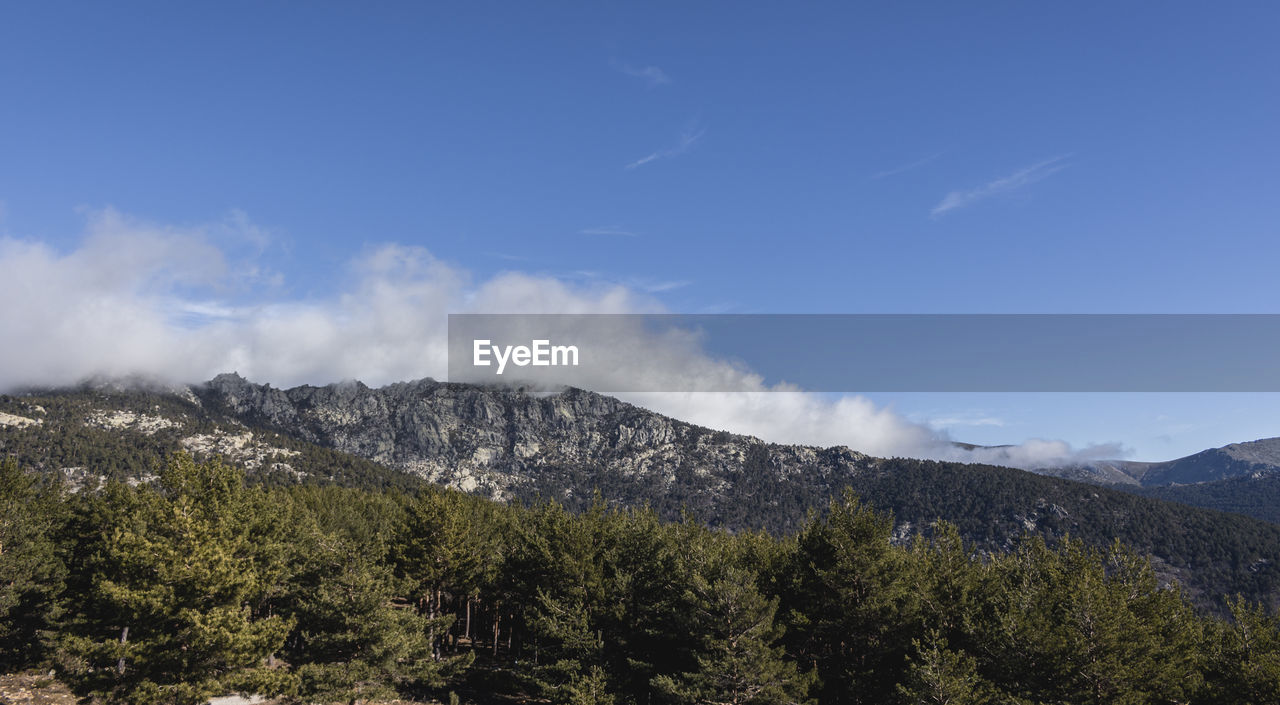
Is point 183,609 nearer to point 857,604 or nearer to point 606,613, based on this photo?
point 606,613

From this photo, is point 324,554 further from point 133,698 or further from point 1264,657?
point 1264,657

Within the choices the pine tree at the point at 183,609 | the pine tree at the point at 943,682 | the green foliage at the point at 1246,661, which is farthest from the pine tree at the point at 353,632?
the green foliage at the point at 1246,661

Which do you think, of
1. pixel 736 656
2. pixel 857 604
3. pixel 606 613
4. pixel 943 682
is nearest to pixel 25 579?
pixel 606 613

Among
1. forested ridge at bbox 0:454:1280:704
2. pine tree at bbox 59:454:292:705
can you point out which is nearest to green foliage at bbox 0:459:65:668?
forested ridge at bbox 0:454:1280:704

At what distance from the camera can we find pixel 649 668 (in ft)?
127

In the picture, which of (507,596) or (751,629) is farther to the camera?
(507,596)

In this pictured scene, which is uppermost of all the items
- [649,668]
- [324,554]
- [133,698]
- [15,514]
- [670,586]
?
[15,514]

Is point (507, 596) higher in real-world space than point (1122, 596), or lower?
lower

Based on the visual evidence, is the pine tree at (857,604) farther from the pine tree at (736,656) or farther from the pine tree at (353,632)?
the pine tree at (353,632)

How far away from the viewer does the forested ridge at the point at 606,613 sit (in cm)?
2872

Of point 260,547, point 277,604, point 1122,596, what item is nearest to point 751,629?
point 1122,596

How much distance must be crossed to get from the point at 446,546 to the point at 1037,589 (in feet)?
133

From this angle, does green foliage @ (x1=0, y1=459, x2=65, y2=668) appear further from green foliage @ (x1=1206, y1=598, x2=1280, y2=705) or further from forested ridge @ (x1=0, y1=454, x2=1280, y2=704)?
green foliage @ (x1=1206, y1=598, x2=1280, y2=705)

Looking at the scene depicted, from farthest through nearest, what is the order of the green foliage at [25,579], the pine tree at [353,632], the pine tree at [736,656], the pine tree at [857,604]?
1. the green foliage at [25,579]
2. the pine tree at [353,632]
3. the pine tree at [857,604]
4. the pine tree at [736,656]
